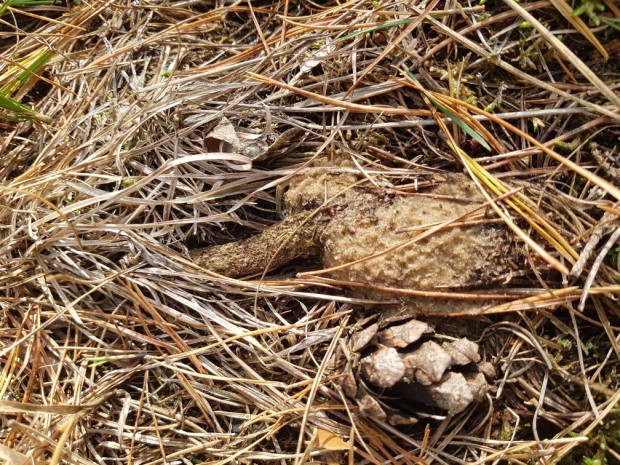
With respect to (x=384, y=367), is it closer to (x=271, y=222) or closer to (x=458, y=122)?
(x=271, y=222)

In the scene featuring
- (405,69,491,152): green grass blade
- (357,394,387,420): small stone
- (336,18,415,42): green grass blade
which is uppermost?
(336,18,415,42): green grass blade

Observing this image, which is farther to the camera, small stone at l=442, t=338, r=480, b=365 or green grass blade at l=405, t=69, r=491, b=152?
green grass blade at l=405, t=69, r=491, b=152

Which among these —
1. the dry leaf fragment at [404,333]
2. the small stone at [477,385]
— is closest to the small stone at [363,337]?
the dry leaf fragment at [404,333]

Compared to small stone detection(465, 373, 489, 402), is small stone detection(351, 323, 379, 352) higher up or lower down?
higher up

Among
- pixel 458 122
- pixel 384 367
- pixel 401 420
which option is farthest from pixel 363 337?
pixel 458 122

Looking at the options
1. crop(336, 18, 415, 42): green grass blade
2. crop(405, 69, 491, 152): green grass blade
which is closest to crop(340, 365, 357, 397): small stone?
crop(405, 69, 491, 152): green grass blade

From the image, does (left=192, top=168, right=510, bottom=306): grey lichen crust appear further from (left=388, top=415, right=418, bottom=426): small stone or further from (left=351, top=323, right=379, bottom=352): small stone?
(left=388, top=415, right=418, bottom=426): small stone
